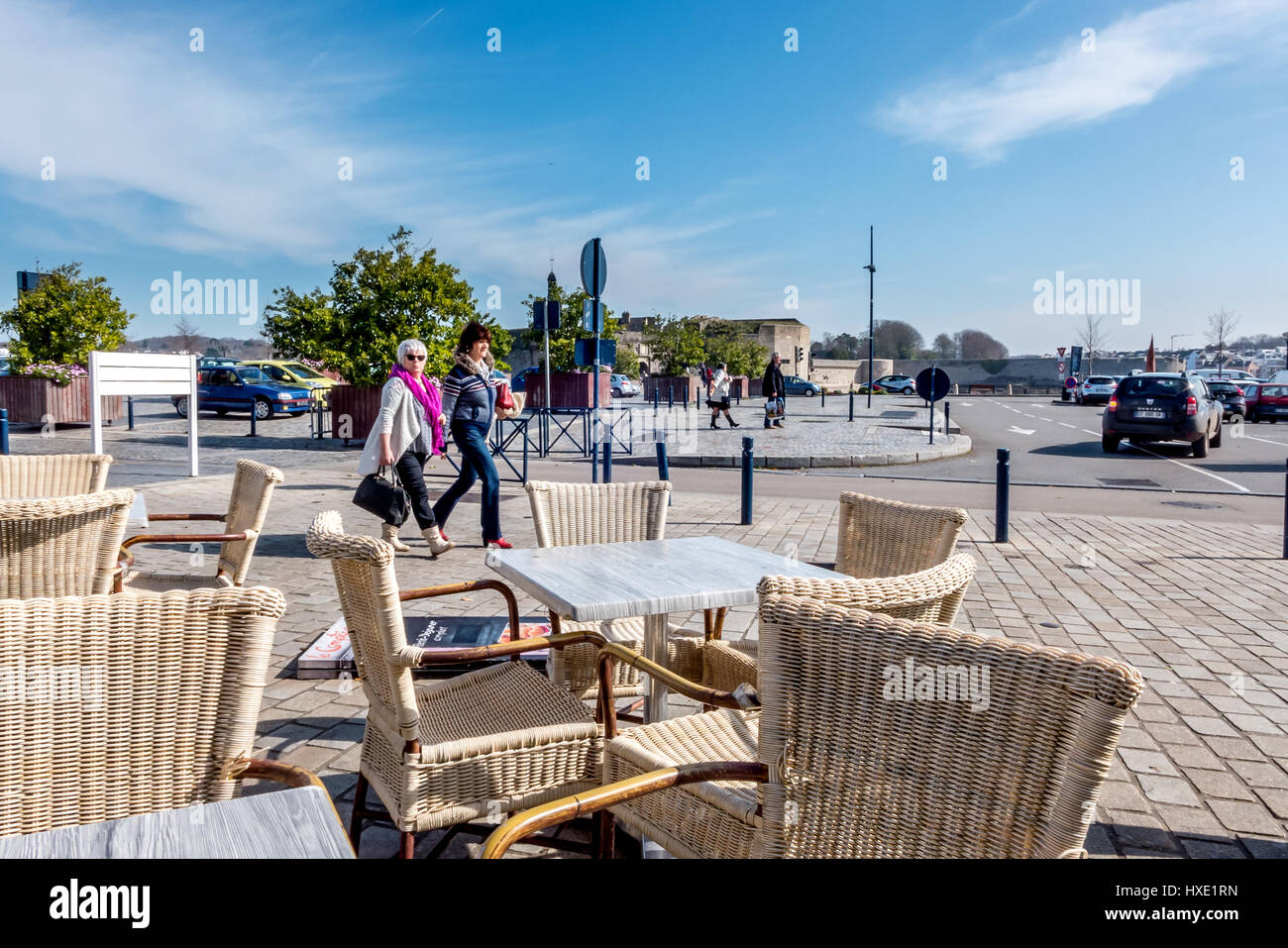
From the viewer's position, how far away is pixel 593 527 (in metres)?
4.29

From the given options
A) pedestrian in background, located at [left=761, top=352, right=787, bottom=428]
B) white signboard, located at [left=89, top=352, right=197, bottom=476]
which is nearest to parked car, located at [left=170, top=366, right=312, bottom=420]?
pedestrian in background, located at [left=761, top=352, right=787, bottom=428]

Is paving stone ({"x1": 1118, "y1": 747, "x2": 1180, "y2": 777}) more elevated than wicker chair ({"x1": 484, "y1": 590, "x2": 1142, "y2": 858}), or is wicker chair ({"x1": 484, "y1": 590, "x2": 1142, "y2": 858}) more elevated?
wicker chair ({"x1": 484, "y1": 590, "x2": 1142, "y2": 858})

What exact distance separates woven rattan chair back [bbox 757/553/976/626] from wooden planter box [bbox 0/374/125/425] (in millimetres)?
24002

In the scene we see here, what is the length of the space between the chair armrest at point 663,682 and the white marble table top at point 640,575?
135mm

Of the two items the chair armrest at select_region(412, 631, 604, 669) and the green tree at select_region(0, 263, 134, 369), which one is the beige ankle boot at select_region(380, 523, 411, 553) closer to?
the chair armrest at select_region(412, 631, 604, 669)

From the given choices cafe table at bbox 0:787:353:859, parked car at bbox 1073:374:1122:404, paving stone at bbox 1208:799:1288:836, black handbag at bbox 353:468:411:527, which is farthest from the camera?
parked car at bbox 1073:374:1122:404

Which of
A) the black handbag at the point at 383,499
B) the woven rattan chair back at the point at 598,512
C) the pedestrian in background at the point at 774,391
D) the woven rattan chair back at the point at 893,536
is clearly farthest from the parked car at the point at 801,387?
the woven rattan chair back at the point at 893,536

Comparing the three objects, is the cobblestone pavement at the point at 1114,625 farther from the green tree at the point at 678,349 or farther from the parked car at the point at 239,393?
the green tree at the point at 678,349

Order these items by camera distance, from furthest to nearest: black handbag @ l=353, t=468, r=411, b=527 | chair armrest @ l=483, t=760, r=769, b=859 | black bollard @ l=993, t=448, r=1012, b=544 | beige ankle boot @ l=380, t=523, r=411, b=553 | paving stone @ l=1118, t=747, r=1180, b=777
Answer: black bollard @ l=993, t=448, r=1012, b=544, beige ankle boot @ l=380, t=523, r=411, b=553, black handbag @ l=353, t=468, r=411, b=527, paving stone @ l=1118, t=747, r=1180, b=777, chair armrest @ l=483, t=760, r=769, b=859

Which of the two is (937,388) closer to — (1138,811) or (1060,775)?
(1138,811)

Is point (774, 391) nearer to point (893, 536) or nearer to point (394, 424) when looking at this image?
point (394, 424)

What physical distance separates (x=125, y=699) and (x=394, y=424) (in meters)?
5.13

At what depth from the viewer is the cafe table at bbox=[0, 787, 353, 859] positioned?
4.44ft
